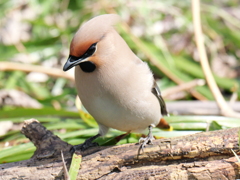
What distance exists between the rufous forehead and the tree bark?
2.40ft

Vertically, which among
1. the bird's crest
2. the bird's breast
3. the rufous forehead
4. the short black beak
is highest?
the bird's crest

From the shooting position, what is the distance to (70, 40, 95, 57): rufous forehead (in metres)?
2.67

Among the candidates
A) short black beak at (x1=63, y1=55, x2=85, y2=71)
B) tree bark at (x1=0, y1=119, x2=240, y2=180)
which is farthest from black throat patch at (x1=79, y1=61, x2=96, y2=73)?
tree bark at (x1=0, y1=119, x2=240, y2=180)

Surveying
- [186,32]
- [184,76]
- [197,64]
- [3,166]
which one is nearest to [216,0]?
[186,32]

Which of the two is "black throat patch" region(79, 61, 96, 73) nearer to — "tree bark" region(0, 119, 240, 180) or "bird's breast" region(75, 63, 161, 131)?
"bird's breast" region(75, 63, 161, 131)

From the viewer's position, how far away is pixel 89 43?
272 cm

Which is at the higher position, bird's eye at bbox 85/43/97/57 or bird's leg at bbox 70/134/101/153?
bird's eye at bbox 85/43/97/57

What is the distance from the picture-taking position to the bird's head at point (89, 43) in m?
2.68

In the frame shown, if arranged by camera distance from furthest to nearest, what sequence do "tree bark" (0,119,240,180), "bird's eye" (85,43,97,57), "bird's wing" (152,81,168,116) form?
"bird's wing" (152,81,168,116) → "bird's eye" (85,43,97,57) → "tree bark" (0,119,240,180)

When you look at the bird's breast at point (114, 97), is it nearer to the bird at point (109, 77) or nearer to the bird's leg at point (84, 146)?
the bird at point (109, 77)

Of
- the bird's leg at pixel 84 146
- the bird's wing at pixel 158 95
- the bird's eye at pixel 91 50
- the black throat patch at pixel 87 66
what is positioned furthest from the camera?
the bird's wing at pixel 158 95

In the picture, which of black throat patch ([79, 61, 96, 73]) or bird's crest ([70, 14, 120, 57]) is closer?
bird's crest ([70, 14, 120, 57])

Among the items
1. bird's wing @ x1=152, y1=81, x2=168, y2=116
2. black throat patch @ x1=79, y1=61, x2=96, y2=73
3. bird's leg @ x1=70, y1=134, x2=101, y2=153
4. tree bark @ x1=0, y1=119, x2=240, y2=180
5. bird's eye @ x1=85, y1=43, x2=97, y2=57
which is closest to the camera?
tree bark @ x1=0, y1=119, x2=240, y2=180

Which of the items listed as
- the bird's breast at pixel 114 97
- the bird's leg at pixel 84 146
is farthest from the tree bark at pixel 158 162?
Answer: the bird's breast at pixel 114 97
